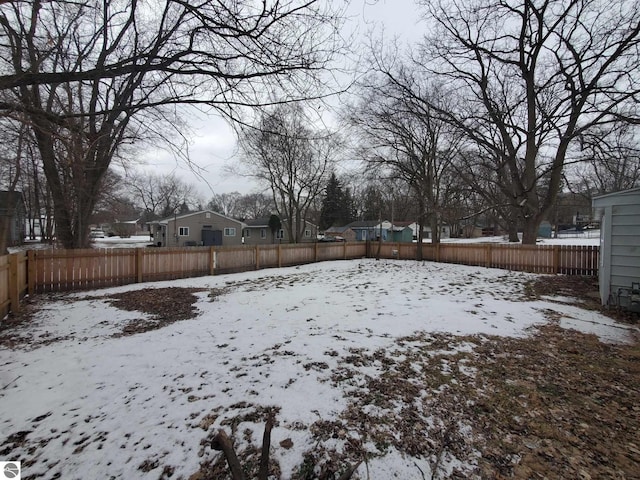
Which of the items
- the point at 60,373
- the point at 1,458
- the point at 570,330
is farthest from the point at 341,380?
the point at 570,330

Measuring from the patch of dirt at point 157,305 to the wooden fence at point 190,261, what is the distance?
1493 mm

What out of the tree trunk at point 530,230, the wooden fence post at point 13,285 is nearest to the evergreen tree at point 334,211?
the tree trunk at point 530,230

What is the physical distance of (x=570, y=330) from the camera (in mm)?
5000

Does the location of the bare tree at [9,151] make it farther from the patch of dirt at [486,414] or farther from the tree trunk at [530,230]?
the tree trunk at [530,230]

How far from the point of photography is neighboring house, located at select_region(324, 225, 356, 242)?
142ft

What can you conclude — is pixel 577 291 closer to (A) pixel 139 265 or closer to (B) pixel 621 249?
(B) pixel 621 249

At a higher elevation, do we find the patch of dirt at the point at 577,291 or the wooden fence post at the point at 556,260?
the wooden fence post at the point at 556,260

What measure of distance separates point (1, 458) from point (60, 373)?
56.4 inches

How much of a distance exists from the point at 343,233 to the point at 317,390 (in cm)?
4221

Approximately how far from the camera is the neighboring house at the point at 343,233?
142 ft

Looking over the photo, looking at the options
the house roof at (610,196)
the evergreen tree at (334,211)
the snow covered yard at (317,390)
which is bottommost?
the snow covered yard at (317,390)

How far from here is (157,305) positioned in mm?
6664

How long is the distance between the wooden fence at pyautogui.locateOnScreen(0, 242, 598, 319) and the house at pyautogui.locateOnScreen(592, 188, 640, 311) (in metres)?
5.70

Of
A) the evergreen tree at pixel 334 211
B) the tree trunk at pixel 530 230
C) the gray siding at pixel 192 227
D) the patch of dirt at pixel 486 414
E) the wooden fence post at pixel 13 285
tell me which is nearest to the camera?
the patch of dirt at pixel 486 414
